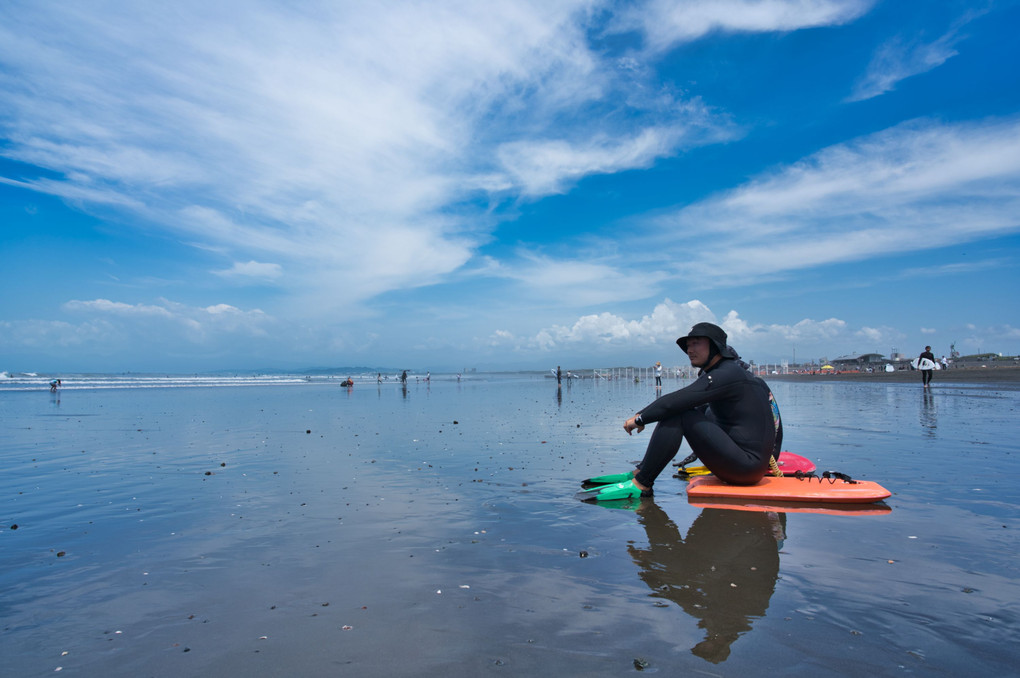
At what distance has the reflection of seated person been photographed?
14.1ft

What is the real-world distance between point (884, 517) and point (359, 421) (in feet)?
57.9

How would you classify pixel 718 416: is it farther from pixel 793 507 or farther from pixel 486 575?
pixel 486 575

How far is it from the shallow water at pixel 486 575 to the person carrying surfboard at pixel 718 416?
0.77 m

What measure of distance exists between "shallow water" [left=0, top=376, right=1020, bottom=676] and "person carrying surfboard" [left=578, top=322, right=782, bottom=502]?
30.2 inches

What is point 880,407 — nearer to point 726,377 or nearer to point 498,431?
point 498,431

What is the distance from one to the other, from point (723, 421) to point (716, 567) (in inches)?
114

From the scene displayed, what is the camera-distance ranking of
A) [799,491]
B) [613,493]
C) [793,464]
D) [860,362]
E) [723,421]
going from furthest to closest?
[860,362] < [793,464] < [613,493] < [723,421] < [799,491]

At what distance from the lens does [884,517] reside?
7.13m

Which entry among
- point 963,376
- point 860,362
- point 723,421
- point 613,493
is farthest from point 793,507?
point 860,362

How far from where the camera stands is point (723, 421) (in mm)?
7973

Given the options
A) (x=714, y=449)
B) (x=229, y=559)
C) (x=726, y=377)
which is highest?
(x=726, y=377)

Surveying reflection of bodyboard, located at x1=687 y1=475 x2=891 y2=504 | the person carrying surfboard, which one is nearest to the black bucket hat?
the person carrying surfboard

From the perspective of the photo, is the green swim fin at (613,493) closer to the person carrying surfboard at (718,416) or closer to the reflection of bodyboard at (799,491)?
the person carrying surfboard at (718,416)

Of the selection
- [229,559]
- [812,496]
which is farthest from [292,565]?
[812,496]
